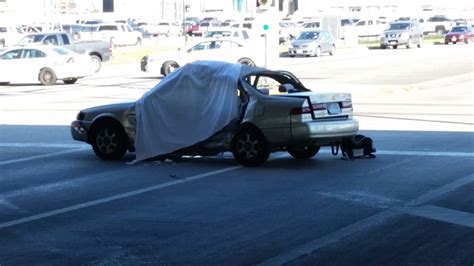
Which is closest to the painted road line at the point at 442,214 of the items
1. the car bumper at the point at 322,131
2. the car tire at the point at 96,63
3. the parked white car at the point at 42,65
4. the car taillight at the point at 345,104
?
the car bumper at the point at 322,131

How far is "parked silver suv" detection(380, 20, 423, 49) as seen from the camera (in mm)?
58938

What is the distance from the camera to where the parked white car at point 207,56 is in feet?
112

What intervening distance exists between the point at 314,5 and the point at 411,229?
117603 millimetres

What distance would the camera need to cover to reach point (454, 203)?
930cm

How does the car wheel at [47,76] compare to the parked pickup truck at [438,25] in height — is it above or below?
below

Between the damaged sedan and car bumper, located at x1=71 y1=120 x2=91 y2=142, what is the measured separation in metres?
0.03

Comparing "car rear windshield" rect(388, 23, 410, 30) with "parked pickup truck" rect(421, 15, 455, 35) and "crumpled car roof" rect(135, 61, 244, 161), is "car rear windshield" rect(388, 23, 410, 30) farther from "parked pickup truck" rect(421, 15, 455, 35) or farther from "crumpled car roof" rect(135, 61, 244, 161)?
"crumpled car roof" rect(135, 61, 244, 161)

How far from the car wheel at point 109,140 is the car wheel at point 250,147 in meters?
1.98

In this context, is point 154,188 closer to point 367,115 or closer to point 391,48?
point 367,115

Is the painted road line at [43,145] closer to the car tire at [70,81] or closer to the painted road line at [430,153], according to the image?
the painted road line at [430,153]

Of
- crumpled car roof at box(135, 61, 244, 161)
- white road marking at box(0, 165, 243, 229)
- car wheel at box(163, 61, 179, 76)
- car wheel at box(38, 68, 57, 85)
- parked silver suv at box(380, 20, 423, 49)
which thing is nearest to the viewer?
white road marking at box(0, 165, 243, 229)

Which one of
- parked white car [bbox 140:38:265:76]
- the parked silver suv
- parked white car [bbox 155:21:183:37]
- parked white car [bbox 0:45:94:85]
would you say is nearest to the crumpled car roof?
parked white car [bbox 0:45:94:85]

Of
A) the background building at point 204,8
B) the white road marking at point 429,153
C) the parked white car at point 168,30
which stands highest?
the background building at point 204,8

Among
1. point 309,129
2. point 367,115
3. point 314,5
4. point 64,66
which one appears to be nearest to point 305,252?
point 309,129
